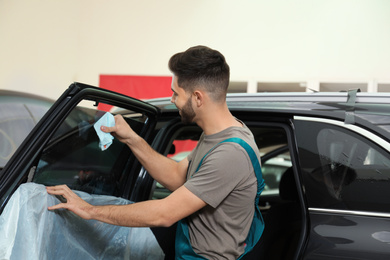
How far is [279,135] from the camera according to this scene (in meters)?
2.68

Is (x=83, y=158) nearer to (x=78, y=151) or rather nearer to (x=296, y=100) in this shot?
(x=78, y=151)

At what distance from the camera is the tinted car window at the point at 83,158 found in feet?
4.98

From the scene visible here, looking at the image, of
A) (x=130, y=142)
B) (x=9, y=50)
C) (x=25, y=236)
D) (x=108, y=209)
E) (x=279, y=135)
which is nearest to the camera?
(x=25, y=236)

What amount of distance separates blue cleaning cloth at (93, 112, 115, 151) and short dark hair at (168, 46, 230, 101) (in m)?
0.35

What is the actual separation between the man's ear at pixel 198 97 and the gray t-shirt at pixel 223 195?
0.13 meters

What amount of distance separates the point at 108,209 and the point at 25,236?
0.27 m

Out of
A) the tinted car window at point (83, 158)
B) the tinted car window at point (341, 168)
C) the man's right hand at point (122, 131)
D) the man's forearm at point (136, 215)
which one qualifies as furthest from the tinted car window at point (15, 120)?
the tinted car window at point (341, 168)

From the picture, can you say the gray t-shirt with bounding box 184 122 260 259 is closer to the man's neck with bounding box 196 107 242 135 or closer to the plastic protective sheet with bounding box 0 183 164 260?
the man's neck with bounding box 196 107 242 135

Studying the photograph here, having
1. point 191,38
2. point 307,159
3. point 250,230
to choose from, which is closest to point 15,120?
point 250,230

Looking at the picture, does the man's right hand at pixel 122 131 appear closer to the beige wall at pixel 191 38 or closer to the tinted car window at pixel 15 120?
the tinted car window at pixel 15 120

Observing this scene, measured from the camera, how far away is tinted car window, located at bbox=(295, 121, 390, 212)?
1.46m

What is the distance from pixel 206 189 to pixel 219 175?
64mm

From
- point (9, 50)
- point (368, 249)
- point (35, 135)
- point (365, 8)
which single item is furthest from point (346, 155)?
point (9, 50)

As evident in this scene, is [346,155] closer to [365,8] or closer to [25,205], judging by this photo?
[25,205]
